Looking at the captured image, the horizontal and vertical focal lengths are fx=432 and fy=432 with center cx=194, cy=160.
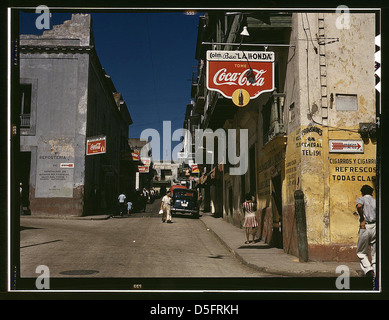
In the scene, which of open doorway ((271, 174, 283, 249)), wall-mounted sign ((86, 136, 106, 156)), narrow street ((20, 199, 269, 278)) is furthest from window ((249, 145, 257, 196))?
wall-mounted sign ((86, 136, 106, 156))

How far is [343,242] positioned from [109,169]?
21975 millimetres

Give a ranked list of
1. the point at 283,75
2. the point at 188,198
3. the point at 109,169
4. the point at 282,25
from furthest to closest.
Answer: the point at 109,169
the point at 188,198
the point at 283,75
the point at 282,25

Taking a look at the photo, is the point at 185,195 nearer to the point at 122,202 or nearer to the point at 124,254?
the point at 122,202

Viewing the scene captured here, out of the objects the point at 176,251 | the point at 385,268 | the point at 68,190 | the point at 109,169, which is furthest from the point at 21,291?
the point at 109,169

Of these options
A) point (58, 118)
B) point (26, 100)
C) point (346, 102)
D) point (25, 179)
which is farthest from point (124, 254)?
point (26, 100)

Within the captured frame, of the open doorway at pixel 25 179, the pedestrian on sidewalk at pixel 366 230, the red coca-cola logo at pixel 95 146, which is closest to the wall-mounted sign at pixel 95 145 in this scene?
the red coca-cola logo at pixel 95 146

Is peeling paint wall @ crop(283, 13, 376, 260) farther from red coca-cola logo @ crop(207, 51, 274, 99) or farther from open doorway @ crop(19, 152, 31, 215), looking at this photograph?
open doorway @ crop(19, 152, 31, 215)

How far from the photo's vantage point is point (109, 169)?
98.1 feet

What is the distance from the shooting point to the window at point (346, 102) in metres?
10.4

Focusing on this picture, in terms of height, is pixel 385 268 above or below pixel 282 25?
below

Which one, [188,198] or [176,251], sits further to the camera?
[188,198]

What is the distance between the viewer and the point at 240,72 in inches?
417

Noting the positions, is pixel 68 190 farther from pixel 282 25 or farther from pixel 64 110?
pixel 282 25

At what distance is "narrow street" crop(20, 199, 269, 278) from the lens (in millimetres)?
8469
